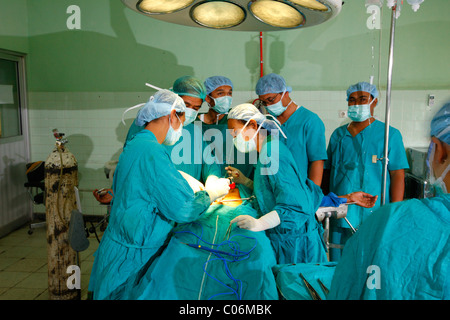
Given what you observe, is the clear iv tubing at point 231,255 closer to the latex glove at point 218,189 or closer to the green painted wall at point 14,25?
the latex glove at point 218,189

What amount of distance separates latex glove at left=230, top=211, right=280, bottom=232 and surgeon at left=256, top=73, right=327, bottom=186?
1.17 m

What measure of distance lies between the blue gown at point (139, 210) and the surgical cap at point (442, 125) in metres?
1.08

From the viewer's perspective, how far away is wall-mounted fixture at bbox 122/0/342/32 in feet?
6.15

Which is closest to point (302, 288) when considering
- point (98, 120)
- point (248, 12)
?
point (248, 12)

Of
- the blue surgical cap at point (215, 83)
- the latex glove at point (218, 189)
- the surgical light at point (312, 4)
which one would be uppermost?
the surgical light at point (312, 4)

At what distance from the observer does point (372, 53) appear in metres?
4.24

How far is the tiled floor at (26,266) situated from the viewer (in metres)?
3.19

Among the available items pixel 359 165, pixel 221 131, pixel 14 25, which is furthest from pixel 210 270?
pixel 14 25

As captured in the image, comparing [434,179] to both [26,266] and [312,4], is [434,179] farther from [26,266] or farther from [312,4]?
[26,266]

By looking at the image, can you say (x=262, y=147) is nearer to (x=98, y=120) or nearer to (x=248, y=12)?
(x=248, y=12)

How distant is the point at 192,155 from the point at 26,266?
2.42m

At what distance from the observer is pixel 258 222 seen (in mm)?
1803

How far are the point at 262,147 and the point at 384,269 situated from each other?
122 centimetres

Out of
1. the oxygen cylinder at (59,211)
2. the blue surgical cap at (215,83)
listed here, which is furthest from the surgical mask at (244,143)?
the oxygen cylinder at (59,211)
